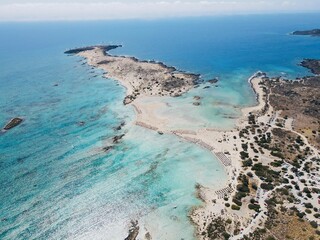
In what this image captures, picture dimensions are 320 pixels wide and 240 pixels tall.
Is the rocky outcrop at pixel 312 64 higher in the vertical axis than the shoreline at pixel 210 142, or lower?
lower

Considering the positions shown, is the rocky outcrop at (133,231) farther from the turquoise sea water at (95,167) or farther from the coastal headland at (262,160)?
the turquoise sea water at (95,167)

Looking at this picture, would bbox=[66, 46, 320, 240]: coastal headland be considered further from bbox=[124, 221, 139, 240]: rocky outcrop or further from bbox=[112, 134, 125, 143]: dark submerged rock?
bbox=[112, 134, 125, 143]: dark submerged rock

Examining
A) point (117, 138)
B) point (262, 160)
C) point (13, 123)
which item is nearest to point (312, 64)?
point (262, 160)

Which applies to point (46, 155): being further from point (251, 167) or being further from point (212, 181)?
point (251, 167)

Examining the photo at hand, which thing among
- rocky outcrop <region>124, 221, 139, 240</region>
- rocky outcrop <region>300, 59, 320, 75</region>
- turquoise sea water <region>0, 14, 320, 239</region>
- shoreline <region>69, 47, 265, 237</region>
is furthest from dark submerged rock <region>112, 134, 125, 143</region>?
rocky outcrop <region>300, 59, 320, 75</region>

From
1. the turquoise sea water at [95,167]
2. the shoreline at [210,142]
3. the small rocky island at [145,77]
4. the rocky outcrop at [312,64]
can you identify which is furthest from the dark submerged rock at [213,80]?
the rocky outcrop at [312,64]

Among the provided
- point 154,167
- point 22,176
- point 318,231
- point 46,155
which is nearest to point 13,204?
point 22,176
